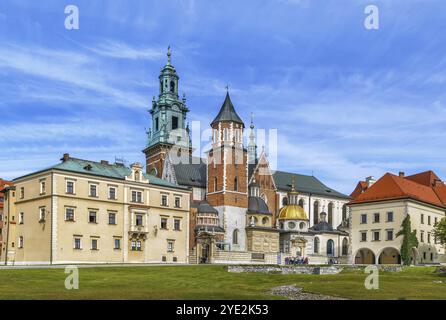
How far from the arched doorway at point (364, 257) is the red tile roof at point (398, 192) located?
25.2 ft

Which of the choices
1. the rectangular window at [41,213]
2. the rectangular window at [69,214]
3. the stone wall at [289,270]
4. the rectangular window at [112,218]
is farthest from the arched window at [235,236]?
the stone wall at [289,270]

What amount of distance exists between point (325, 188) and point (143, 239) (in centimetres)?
5966

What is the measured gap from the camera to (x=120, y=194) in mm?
69562

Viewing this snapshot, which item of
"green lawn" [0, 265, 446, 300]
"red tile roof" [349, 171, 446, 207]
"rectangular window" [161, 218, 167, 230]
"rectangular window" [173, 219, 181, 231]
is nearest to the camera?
"green lawn" [0, 265, 446, 300]

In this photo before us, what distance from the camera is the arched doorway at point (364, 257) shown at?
3265 inches

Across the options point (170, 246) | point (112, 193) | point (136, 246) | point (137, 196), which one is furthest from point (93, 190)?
point (170, 246)

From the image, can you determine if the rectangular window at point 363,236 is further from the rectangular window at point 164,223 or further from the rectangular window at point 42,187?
the rectangular window at point 42,187

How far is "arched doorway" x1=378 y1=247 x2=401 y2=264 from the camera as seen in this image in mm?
78250

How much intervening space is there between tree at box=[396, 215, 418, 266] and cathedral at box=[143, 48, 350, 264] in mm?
16256

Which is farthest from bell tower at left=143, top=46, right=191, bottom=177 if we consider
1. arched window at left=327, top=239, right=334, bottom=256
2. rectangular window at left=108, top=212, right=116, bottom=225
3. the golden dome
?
rectangular window at left=108, top=212, right=116, bottom=225

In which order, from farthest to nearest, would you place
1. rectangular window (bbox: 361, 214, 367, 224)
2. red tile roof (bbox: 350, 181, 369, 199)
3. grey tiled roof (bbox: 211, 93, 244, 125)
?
1. red tile roof (bbox: 350, 181, 369, 199)
2. grey tiled roof (bbox: 211, 93, 244, 125)
3. rectangular window (bbox: 361, 214, 367, 224)

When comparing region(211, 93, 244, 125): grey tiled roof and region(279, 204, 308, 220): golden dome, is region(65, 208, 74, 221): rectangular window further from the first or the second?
region(279, 204, 308, 220): golden dome

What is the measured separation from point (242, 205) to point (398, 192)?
26.8 m
